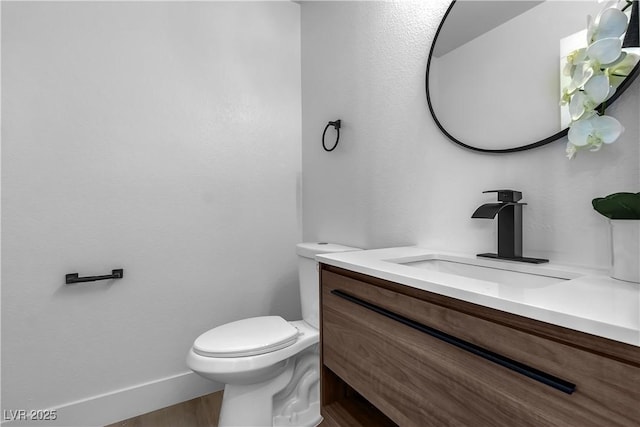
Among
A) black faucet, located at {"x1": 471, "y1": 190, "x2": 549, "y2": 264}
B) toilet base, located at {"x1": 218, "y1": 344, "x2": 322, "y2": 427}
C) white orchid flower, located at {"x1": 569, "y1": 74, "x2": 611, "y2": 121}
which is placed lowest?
toilet base, located at {"x1": 218, "y1": 344, "x2": 322, "y2": 427}

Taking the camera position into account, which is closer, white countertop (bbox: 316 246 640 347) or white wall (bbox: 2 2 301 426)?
white countertop (bbox: 316 246 640 347)

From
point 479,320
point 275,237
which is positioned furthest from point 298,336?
point 479,320

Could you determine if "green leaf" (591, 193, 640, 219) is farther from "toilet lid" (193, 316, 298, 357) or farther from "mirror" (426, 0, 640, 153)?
"toilet lid" (193, 316, 298, 357)

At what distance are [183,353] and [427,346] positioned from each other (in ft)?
5.07

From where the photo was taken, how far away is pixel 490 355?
20.9 inches

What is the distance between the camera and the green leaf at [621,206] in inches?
23.6

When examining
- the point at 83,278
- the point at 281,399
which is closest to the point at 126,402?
the point at 83,278

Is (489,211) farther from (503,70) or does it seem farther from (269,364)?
(269,364)

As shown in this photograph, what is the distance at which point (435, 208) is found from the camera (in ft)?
3.89

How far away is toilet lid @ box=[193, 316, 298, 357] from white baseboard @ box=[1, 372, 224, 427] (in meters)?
0.58

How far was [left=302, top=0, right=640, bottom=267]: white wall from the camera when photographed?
792 millimetres

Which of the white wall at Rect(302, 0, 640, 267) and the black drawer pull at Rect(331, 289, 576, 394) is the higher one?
the white wall at Rect(302, 0, 640, 267)

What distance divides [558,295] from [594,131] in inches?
16.6

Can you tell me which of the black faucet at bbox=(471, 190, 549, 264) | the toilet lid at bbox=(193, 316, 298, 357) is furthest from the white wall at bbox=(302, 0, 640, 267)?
the toilet lid at bbox=(193, 316, 298, 357)
